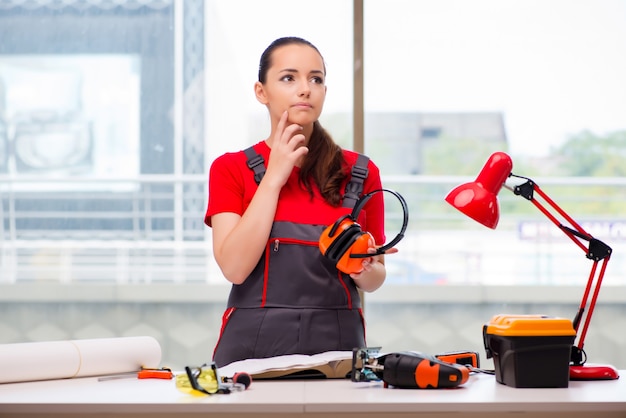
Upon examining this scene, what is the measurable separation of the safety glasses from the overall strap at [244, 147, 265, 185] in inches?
24.1

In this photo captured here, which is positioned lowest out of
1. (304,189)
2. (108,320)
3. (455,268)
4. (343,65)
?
(108,320)

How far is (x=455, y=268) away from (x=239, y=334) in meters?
1.74

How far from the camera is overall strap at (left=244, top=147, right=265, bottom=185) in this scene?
70.5 inches

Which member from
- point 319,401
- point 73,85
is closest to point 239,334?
point 319,401

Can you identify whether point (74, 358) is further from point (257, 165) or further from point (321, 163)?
point (321, 163)

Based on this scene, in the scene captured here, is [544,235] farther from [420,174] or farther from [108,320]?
[108,320]

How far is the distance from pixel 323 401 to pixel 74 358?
553 millimetres

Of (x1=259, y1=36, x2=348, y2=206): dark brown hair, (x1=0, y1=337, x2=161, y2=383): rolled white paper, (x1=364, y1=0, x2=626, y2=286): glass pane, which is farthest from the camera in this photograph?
(x1=364, y1=0, x2=626, y2=286): glass pane

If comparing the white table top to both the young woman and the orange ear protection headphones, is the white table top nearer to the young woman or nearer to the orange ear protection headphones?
the orange ear protection headphones

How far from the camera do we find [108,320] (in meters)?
3.27

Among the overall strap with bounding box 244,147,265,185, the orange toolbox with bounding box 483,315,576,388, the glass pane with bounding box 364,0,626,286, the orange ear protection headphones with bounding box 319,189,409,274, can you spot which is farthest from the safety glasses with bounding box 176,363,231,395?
the glass pane with bounding box 364,0,626,286

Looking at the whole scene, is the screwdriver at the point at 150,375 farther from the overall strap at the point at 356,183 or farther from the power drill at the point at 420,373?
the overall strap at the point at 356,183

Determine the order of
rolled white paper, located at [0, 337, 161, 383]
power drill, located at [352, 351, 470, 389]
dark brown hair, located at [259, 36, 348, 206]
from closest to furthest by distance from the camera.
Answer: power drill, located at [352, 351, 470, 389] < rolled white paper, located at [0, 337, 161, 383] < dark brown hair, located at [259, 36, 348, 206]

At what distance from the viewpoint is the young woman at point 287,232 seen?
1.69 meters
